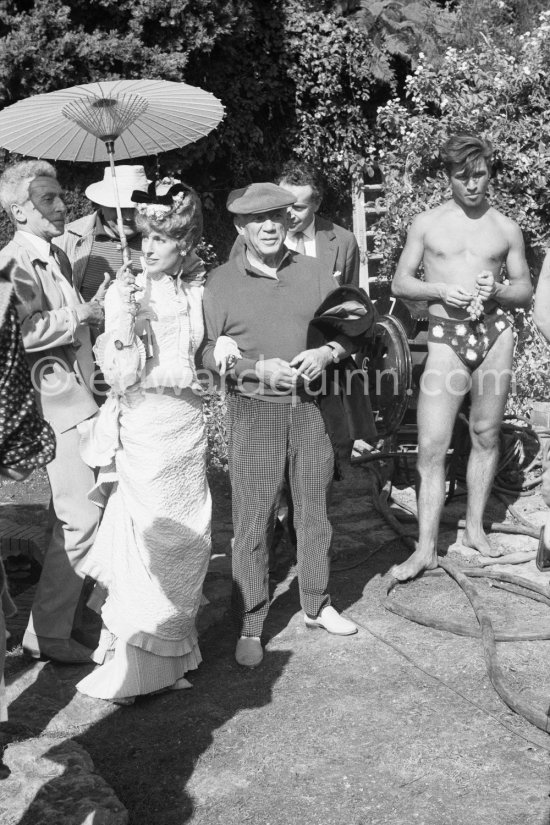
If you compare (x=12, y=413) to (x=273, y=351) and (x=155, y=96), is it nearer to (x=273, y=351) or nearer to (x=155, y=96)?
(x=273, y=351)

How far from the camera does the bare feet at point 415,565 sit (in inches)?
203

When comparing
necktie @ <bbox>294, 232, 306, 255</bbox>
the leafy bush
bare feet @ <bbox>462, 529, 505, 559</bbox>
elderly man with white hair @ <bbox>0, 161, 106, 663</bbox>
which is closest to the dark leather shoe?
elderly man with white hair @ <bbox>0, 161, 106, 663</bbox>

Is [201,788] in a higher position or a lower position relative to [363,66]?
lower

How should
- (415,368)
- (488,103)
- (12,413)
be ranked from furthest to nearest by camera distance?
(488,103) → (415,368) → (12,413)

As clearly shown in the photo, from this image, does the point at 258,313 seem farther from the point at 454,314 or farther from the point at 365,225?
the point at 365,225

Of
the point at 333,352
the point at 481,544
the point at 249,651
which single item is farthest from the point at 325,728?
the point at 481,544

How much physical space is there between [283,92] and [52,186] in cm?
596

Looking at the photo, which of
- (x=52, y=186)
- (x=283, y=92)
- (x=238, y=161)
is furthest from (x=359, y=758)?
(x=283, y=92)

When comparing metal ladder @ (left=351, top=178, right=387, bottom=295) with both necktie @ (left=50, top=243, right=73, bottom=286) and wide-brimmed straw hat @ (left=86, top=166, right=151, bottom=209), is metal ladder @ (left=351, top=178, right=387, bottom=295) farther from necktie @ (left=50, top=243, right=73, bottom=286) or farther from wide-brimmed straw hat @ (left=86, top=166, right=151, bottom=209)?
necktie @ (left=50, top=243, right=73, bottom=286)

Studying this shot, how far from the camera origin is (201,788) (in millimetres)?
3260

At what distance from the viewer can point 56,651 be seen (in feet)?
13.9

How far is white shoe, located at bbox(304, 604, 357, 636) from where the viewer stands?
14.7 ft

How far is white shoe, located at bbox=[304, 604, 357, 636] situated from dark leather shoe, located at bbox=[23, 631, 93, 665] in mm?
1036

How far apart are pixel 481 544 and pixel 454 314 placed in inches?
53.1
